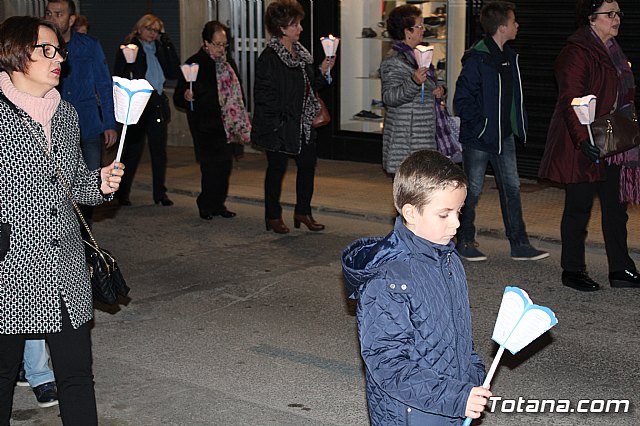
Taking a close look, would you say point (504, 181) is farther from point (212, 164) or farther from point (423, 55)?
point (212, 164)

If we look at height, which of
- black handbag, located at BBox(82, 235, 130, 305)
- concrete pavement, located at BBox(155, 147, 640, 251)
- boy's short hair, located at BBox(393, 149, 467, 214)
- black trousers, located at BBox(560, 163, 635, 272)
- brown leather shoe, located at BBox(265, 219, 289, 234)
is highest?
boy's short hair, located at BBox(393, 149, 467, 214)

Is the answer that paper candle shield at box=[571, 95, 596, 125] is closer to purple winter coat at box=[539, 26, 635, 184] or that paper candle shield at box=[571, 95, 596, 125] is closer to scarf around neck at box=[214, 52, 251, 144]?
purple winter coat at box=[539, 26, 635, 184]

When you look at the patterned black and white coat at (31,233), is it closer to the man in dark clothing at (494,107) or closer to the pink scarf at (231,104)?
the man in dark clothing at (494,107)

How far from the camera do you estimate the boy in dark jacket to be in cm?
344

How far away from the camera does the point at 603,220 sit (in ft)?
26.0

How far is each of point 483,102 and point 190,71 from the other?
359 cm

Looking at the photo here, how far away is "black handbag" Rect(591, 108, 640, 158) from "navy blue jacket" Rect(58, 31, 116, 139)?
4.06 metres

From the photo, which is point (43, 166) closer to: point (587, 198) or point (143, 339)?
point (143, 339)

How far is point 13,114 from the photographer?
4.44 m

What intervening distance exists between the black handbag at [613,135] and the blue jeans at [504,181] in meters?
1.34

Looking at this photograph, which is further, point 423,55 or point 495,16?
point 423,55

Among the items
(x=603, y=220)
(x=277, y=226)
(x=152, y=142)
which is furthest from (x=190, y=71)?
(x=603, y=220)

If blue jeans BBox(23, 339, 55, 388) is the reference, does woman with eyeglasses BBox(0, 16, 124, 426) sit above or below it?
above

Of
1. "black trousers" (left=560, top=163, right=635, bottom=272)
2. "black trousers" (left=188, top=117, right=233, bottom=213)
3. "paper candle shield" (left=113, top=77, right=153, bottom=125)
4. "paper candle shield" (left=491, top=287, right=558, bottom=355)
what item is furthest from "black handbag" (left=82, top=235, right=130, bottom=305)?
"black trousers" (left=188, top=117, right=233, bottom=213)
